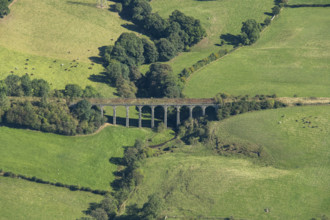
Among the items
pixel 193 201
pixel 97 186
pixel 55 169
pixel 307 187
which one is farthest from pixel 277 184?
pixel 55 169

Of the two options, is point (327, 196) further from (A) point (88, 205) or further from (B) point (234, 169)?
(A) point (88, 205)

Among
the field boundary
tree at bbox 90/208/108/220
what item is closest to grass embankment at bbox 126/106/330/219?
the field boundary

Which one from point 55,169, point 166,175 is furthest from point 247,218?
point 55,169

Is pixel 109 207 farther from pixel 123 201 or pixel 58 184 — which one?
pixel 58 184

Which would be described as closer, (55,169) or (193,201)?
(193,201)

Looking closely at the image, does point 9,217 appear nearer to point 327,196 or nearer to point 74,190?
point 74,190

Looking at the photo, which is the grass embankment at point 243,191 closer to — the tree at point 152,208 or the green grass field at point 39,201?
the tree at point 152,208

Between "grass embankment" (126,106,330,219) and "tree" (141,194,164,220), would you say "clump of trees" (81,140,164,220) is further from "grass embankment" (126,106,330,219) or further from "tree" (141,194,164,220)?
"grass embankment" (126,106,330,219)
